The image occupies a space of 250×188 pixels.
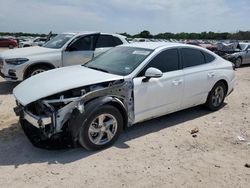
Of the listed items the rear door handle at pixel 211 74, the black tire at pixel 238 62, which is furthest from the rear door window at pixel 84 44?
the black tire at pixel 238 62

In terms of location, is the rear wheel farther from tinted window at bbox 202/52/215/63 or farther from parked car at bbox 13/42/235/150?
parked car at bbox 13/42/235/150

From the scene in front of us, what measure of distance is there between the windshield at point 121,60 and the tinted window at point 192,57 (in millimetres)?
927

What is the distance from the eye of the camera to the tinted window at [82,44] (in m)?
9.41

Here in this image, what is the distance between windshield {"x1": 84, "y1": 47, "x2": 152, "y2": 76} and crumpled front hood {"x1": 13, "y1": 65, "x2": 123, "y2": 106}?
245 mm

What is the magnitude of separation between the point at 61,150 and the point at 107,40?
6015mm

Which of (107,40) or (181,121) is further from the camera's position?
(107,40)

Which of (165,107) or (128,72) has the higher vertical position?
(128,72)

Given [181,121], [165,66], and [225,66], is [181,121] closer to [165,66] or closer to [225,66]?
[165,66]

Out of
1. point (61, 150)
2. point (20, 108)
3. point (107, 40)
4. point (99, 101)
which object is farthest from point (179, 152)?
point (107, 40)

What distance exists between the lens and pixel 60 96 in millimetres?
4289

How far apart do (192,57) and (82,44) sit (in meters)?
4.45

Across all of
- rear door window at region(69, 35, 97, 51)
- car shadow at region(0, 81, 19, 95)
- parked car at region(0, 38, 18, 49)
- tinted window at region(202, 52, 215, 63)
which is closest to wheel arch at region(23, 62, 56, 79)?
car shadow at region(0, 81, 19, 95)

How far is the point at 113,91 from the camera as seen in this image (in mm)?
4645

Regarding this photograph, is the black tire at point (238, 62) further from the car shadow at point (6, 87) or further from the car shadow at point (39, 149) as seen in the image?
the car shadow at point (6, 87)
